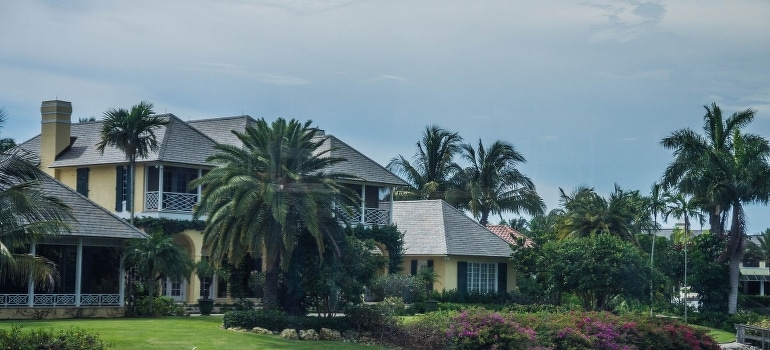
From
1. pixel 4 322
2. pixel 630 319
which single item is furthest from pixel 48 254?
pixel 630 319

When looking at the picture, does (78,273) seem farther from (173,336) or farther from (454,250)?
(454,250)

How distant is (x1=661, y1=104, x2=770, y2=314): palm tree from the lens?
49.1 metres

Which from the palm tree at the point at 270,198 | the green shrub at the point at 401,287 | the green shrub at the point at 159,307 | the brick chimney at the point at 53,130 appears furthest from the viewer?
the brick chimney at the point at 53,130

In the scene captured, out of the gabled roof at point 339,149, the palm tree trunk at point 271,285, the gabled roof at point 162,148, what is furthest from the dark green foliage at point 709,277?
the palm tree trunk at point 271,285

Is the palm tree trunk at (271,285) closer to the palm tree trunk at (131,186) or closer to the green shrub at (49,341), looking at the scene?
the green shrub at (49,341)

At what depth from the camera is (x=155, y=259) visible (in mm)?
36125

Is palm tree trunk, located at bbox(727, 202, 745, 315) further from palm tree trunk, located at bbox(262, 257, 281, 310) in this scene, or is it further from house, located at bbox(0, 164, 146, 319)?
house, located at bbox(0, 164, 146, 319)

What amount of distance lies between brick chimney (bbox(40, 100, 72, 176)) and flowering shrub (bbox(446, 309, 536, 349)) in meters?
23.1

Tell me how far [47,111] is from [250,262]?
37.7ft

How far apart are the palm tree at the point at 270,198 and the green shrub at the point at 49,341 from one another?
8.26 metres

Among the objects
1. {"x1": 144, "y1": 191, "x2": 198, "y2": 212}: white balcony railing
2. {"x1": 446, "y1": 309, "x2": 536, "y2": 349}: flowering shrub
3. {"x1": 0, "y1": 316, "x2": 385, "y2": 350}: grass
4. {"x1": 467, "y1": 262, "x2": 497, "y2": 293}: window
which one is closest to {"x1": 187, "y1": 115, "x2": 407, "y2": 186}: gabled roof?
{"x1": 144, "y1": 191, "x2": 198, "y2": 212}: white balcony railing

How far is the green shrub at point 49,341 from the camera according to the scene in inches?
873

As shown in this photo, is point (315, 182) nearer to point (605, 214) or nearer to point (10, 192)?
point (10, 192)

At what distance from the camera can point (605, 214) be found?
54594mm
